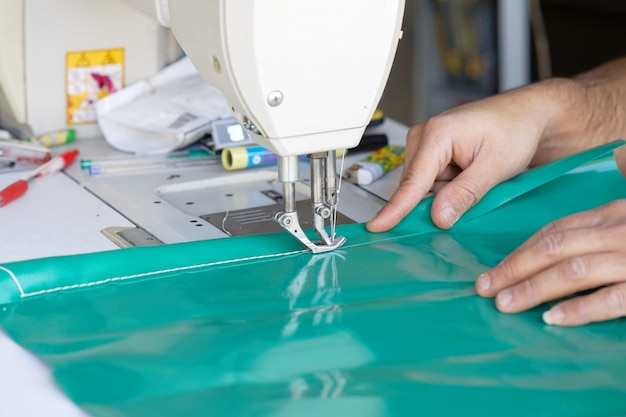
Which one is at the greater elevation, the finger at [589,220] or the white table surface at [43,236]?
the finger at [589,220]

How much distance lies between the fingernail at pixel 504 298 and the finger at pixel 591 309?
2.0 inches

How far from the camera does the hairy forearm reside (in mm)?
1820

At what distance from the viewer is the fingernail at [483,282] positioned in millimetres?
1317

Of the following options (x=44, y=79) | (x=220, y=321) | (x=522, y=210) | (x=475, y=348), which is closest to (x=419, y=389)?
(x=475, y=348)

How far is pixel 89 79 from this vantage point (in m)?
2.04

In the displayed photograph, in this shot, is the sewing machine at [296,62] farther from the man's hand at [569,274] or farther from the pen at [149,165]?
the pen at [149,165]

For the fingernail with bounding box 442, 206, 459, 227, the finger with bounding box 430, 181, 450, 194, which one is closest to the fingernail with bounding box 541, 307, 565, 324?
the fingernail with bounding box 442, 206, 459, 227

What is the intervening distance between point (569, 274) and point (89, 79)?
116cm

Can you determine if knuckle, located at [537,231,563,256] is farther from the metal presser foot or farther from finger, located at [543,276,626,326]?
the metal presser foot

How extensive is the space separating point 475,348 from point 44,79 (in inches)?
46.1

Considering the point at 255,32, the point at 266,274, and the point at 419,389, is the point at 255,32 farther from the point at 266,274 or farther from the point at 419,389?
the point at 419,389

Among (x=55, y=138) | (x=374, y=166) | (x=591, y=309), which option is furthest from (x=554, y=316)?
(x=55, y=138)

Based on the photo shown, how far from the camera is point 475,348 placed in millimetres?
1175

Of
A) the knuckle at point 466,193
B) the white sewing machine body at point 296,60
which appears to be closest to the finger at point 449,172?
the knuckle at point 466,193
